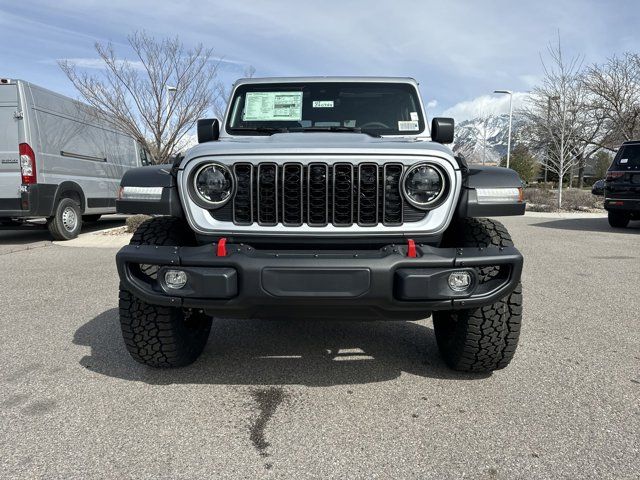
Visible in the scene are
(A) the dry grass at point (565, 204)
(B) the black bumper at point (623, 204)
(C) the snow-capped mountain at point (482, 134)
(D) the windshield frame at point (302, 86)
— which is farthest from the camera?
(A) the dry grass at point (565, 204)

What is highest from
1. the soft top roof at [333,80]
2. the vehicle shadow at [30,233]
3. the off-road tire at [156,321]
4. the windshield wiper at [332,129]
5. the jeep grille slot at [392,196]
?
the soft top roof at [333,80]

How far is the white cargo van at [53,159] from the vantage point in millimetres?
7480

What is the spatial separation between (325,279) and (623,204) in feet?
32.7

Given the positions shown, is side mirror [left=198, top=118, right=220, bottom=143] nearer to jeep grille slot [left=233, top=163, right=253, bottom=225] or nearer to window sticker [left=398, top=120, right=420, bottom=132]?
jeep grille slot [left=233, top=163, right=253, bottom=225]

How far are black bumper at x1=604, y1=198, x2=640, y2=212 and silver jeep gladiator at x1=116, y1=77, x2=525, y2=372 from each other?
29.0ft

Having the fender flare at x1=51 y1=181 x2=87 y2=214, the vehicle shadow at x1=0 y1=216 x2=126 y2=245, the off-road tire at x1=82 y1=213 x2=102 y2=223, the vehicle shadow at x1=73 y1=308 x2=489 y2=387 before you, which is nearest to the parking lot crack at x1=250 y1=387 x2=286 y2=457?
the vehicle shadow at x1=73 y1=308 x2=489 y2=387

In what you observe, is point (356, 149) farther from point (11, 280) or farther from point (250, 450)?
point (11, 280)

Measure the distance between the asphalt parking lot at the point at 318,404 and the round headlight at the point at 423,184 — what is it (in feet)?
3.56

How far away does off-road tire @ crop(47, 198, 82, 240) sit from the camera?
27.7ft

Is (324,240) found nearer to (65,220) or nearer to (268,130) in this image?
(268,130)

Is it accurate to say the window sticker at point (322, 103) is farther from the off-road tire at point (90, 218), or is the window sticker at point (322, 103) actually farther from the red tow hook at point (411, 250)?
the off-road tire at point (90, 218)

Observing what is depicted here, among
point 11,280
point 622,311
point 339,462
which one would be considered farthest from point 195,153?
point 11,280

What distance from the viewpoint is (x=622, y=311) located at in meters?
4.33

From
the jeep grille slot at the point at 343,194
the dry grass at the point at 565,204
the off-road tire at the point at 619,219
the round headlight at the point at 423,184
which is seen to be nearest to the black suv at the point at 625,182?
the off-road tire at the point at 619,219
